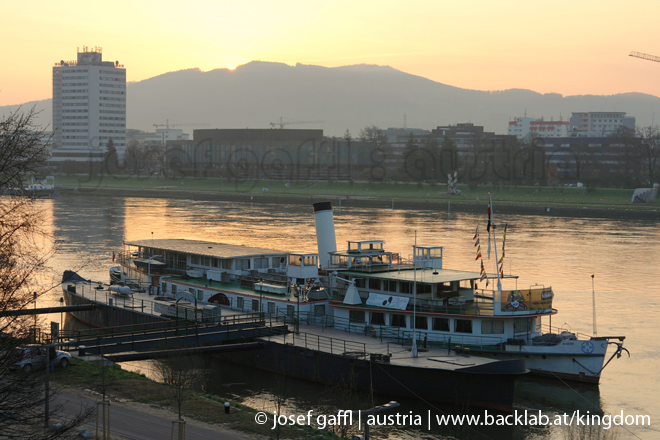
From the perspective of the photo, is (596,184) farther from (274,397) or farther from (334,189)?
(274,397)

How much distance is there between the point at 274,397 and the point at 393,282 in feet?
27.8

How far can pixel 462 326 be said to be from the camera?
31781mm

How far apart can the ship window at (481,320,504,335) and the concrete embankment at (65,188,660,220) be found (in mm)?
88880

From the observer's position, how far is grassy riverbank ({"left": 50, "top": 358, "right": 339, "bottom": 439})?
2262 centimetres

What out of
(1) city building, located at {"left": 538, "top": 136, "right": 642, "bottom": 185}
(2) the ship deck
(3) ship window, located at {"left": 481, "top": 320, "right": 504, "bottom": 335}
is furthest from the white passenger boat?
(1) city building, located at {"left": 538, "top": 136, "right": 642, "bottom": 185}

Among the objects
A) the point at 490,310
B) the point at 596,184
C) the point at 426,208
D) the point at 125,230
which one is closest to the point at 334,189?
the point at 426,208

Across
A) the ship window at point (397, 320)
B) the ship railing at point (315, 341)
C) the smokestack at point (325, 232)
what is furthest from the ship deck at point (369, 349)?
the smokestack at point (325, 232)

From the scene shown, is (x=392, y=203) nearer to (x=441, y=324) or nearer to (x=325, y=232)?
(x=325, y=232)

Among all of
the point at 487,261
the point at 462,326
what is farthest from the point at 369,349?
the point at 487,261

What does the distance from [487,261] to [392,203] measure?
61753 mm

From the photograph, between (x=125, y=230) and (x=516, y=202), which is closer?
(x=125, y=230)

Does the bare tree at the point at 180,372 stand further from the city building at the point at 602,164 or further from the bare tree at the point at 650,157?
the bare tree at the point at 650,157

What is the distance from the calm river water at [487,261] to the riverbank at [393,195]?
795 cm

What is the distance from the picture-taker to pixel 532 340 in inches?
1245
